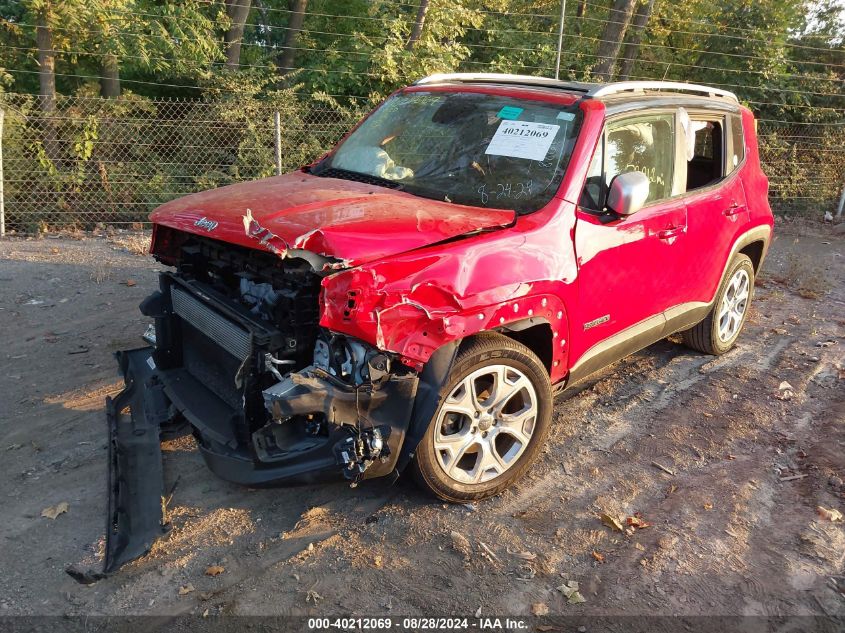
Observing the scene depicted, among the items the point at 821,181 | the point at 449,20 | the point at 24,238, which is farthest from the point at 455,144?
the point at 821,181

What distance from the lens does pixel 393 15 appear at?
13766 millimetres

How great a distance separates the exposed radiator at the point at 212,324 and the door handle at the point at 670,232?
267 cm

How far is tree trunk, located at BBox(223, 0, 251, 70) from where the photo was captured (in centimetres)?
1288

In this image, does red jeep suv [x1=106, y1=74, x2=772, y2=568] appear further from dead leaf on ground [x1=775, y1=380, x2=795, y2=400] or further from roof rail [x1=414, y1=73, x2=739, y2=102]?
dead leaf on ground [x1=775, y1=380, x2=795, y2=400]

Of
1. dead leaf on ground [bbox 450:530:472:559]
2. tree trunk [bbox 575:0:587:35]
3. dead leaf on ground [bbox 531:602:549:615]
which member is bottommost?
dead leaf on ground [bbox 450:530:472:559]

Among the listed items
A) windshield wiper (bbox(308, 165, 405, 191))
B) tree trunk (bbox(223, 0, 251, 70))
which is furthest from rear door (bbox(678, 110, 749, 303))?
tree trunk (bbox(223, 0, 251, 70))

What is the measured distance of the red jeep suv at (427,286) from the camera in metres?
3.16

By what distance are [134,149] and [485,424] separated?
365 inches

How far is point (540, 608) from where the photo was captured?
3.03m

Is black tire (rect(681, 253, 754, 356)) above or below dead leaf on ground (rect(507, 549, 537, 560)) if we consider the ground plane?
above

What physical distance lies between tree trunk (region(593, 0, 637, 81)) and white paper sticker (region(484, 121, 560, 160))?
37.4ft

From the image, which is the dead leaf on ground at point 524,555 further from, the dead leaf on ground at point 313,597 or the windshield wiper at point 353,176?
the windshield wiper at point 353,176

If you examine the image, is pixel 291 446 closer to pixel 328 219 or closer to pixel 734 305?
pixel 328 219

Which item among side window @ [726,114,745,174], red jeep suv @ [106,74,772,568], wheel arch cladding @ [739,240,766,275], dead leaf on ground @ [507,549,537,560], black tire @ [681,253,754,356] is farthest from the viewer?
wheel arch cladding @ [739,240,766,275]
